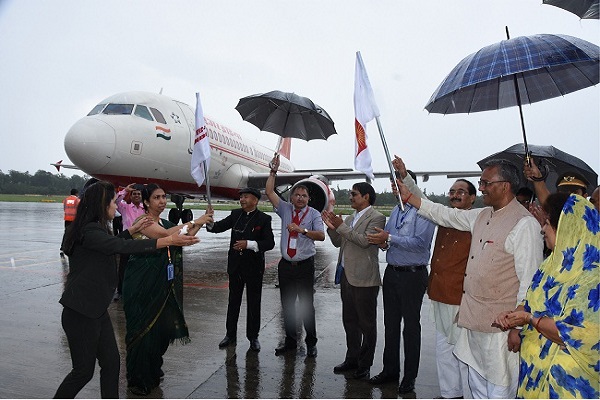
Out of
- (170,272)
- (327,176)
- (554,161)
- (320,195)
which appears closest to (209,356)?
(170,272)

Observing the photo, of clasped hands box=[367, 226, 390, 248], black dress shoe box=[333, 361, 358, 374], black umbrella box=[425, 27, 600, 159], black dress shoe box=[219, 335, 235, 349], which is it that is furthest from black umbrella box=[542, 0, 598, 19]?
black dress shoe box=[219, 335, 235, 349]

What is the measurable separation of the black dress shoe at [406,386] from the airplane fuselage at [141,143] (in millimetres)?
8694

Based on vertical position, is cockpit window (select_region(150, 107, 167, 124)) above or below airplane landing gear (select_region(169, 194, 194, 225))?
above

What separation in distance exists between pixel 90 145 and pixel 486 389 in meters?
9.72

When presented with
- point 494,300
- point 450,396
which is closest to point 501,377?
point 494,300

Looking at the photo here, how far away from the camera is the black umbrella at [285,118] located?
7703 millimetres

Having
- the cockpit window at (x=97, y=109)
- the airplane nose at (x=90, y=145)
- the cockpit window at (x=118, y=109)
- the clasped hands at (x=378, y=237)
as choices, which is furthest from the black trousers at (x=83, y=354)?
the cockpit window at (x=97, y=109)

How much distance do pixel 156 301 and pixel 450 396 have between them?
8.55 ft

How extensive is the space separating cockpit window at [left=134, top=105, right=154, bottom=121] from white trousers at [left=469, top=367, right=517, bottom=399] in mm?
10684

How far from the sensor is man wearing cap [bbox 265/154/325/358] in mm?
5242

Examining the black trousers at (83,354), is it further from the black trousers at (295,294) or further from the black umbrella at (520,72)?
the black umbrella at (520,72)

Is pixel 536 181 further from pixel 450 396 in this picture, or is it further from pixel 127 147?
pixel 127 147

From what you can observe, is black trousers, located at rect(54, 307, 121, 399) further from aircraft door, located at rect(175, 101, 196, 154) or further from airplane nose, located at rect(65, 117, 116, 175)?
aircraft door, located at rect(175, 101, 196, 154)

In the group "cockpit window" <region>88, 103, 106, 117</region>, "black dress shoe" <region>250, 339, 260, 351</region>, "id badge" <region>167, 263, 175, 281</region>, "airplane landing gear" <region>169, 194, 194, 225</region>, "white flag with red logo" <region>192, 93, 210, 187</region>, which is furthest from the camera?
"airplane landing gear" <region>169, 194, 194, 225</region>
